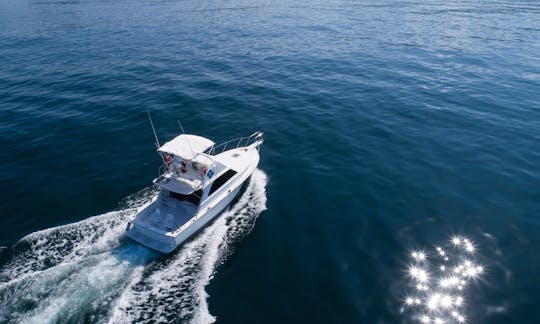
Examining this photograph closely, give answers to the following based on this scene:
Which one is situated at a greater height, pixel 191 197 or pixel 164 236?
pixel 191 197

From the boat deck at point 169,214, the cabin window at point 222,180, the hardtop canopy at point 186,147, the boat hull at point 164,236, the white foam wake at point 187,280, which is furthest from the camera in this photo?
the cabin window at point 222,180

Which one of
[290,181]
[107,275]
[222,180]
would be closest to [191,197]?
[222,180]

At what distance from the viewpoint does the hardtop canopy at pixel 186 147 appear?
21297mm

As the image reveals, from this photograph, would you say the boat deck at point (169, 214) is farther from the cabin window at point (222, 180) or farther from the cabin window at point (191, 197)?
the cabin window at point (222, 180)

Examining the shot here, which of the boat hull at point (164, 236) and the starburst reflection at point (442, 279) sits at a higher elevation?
the boat hull at point (164, 236)

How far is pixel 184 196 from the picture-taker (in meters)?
21.6

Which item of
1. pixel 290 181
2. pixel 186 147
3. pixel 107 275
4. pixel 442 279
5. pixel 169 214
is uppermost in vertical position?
pixel 186 147

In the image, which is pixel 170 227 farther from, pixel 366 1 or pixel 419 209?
pixel 366 1

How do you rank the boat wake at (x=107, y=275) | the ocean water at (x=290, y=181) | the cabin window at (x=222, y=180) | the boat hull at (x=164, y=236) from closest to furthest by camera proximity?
1. the boat wake at (x=107, y=275)
2. the ocean water at (x=290, y=181)
3. the boat hull at (x=164, y=236)
4. the cabin window at (x=222, y=180)

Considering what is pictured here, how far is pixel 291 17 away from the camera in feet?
273

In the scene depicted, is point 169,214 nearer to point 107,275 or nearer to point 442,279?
point 107,275

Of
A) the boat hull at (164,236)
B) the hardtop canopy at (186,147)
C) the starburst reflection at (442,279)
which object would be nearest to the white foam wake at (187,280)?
the boat hull at (164,236)

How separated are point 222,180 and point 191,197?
252cm

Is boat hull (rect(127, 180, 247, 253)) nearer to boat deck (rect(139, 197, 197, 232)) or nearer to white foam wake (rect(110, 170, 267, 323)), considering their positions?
white foam wake (rect(110, 170, 267, 323))
